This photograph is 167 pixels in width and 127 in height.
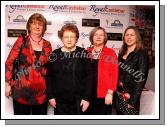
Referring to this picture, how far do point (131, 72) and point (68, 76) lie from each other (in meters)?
0.59

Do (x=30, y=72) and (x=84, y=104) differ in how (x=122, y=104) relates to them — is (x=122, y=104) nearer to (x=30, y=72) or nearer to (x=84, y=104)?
(x=84, y=104)

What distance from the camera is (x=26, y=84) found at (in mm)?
2402

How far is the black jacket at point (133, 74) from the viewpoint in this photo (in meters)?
2.40

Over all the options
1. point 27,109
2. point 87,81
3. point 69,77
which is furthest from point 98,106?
point 27,109

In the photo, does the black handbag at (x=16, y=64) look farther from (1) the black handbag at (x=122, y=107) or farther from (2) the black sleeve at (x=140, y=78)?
(2) the black sleeve at (x=140, y=78)

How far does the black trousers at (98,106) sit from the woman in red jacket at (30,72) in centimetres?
44

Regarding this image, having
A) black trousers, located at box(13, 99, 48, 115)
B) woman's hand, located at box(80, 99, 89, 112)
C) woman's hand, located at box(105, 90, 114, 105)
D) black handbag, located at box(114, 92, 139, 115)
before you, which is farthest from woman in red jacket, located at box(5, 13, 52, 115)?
black handbag, located at box(114, 92, 139, 115)

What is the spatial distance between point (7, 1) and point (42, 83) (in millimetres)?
830

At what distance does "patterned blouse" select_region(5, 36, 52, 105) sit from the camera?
2.39 meters

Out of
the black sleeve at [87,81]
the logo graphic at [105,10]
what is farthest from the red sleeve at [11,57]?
the logo graphic at [105,10]

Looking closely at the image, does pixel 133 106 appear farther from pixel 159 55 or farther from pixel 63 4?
pixel 63 4

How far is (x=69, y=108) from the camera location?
7.84 ft

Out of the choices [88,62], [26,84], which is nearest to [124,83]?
[88,62]

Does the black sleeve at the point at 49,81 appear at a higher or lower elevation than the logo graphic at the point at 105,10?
lower
